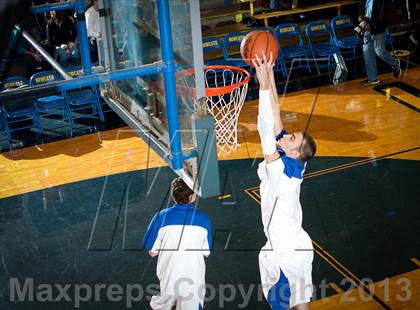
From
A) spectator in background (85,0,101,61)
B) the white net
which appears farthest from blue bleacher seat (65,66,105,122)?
spectator in background (85,0,101,61)

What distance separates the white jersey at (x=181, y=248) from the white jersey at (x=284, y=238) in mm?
527

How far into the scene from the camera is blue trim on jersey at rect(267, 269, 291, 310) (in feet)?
16.4

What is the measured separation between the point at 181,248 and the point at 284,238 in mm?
831

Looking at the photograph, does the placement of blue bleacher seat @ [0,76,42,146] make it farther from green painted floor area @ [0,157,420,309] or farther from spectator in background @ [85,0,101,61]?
spectator in background @ [85,0,101,61]

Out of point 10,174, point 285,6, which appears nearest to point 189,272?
point 10,174

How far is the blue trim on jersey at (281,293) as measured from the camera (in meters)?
5.00

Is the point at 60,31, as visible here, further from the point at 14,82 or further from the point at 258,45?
the point at 258,45

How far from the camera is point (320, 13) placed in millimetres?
14859

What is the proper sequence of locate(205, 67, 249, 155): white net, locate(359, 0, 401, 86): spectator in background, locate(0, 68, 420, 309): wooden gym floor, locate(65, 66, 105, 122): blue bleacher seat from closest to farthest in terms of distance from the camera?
locate(0, 68, 420, 309): wooden gym floor < locate(205, 67, 249, 155): white net < locate(65, 66, 105, 122): blue bleacher seat < locate(359, 0, 401, 86): spectator in background

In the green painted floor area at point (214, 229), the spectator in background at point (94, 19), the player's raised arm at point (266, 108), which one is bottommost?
the green painted floor area at point (214, 229)

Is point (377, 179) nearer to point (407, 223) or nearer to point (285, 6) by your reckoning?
point (407, 223)

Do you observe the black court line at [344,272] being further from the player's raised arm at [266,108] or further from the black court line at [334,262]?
the player's raised arm at [266,108]

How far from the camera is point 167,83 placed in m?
4.29

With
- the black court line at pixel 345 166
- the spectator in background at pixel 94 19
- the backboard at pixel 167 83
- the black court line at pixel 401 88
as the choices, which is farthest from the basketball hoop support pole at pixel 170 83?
the black court line at pixel 401 88
